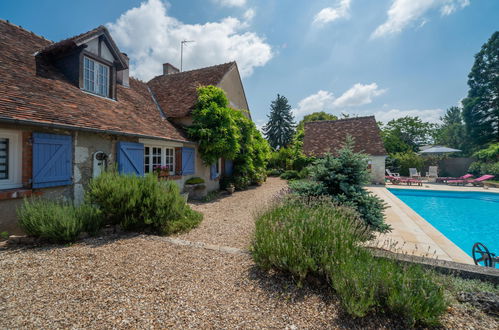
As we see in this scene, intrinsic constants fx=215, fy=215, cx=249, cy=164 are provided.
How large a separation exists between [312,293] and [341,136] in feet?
60.0

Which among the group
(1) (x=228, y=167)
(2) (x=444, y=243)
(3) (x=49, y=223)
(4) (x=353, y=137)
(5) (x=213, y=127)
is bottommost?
(2) (x=444, y=243)

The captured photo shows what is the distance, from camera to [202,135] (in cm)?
934

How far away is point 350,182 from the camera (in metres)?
5.28

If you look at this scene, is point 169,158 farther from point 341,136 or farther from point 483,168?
point 483,168

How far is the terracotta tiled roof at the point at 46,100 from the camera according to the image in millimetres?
4641

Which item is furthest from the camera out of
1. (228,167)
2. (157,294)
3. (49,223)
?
(228,167)

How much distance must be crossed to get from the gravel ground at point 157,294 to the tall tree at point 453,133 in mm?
36409

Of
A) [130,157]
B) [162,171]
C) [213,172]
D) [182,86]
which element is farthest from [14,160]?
[182,86]

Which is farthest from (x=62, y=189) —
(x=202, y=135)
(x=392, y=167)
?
(x=392, y=167)

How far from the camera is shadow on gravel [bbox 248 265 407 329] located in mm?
2121

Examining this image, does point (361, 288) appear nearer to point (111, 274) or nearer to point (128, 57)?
point (111, 274)

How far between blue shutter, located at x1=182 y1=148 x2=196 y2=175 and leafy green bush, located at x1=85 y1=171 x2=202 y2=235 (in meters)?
4.07

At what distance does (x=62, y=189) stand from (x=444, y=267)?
7.50 metres

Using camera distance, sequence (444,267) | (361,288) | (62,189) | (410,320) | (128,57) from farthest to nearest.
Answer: (128,57)
(62,189)
(444,267)
(361,288)
(410,320)
